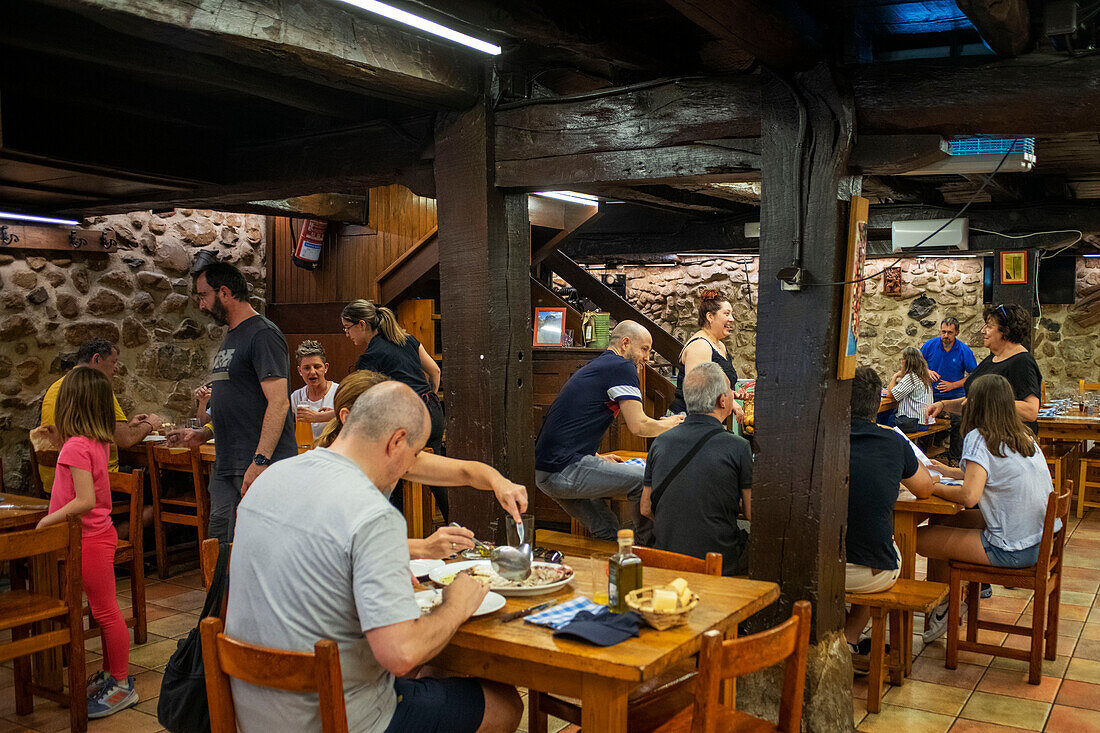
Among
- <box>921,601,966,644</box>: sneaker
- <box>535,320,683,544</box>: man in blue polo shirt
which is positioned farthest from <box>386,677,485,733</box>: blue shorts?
<box>921,601,966,644</box>: sneaker

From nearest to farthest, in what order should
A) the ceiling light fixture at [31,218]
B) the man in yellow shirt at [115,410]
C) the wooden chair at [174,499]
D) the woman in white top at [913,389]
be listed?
the man in yellow shirt at [115,410] < the wooden chair at [174,499] < the ceiling light fixture at [31,218] < the woman in white top at [913,389]

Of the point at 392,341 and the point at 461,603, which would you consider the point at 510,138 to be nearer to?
the point at 392,341

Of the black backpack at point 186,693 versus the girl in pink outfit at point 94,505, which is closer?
the black backpack at point 186,693

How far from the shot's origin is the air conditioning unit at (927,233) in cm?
730

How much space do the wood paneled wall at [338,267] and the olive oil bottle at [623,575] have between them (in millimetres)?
5207

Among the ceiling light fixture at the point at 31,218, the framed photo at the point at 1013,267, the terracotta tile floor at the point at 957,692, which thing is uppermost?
the ceiling light fixture at the point at 31,218

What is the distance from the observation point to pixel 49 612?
3.49 m

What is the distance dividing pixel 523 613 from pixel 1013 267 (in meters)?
7.12

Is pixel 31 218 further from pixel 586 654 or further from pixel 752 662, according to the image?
pixel 752 662

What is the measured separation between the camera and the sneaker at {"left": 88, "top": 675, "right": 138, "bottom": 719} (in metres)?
3.75

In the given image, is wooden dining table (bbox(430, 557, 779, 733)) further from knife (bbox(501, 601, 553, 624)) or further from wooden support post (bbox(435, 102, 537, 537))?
wooden support post (bbox(435, 102, 537, 537))

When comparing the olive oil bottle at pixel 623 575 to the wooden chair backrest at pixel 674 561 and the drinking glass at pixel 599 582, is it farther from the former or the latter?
the wooden chair backrest at pixel 674 561

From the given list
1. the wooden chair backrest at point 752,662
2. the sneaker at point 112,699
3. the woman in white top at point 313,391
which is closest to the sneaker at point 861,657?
the wooden chair backrest at point 752,662

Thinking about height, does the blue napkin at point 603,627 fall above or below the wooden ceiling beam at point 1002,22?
below
